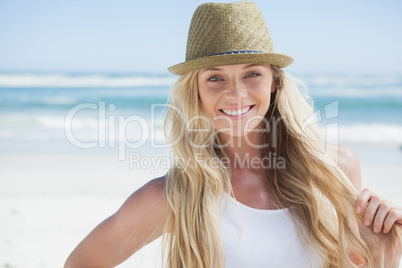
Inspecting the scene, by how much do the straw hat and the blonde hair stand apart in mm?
193

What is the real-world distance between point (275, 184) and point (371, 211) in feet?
1.78

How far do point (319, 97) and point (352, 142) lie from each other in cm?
841

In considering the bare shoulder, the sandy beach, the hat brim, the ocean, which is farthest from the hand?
the ocean

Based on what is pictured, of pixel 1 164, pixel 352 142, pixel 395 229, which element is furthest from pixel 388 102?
pixel 395 229

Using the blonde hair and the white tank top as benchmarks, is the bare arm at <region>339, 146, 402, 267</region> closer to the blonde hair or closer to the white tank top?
the blonde hair

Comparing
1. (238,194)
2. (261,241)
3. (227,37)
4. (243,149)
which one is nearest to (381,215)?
(261,241)

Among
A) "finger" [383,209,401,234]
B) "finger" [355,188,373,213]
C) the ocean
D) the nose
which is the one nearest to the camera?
"finger" [383,209,401,234]

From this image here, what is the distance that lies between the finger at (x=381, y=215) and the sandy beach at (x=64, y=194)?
1.91 m

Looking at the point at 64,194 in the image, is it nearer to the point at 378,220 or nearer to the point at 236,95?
the point at 236,95

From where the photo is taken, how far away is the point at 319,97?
1817 centimetres

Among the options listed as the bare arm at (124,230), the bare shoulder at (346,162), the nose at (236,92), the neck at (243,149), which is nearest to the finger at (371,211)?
the bare shoulder at (346,162)

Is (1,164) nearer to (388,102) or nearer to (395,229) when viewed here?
→ (395,229)

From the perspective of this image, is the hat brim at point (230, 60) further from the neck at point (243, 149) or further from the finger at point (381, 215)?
the finger at point (381, 215)

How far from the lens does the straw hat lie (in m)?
2.25
